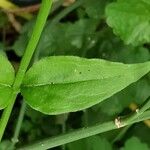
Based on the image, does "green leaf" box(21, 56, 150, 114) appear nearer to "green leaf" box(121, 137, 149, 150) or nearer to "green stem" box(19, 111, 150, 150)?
"green stem" box(19, 111, 150, 150)

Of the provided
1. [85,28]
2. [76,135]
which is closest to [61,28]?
[85,28]

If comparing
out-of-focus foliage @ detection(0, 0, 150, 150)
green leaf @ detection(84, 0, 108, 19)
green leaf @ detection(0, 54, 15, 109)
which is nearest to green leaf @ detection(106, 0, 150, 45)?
out-of-focus foliage @ detection(0, 0, 150, 150)

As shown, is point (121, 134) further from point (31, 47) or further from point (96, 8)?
point (31, 47)

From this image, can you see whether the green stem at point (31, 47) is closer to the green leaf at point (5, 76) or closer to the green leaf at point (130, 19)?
the green leaf at point (5, 76)

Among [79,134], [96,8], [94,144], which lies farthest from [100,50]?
[79,134]

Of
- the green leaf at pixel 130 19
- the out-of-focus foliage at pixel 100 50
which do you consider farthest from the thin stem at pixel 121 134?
the green leaf at pixel 130 19

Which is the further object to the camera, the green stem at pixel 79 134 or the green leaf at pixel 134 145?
the green leaf at pixel 134 145
